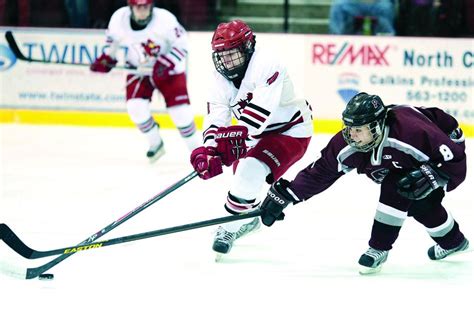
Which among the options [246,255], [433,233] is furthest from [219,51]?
[433,233]

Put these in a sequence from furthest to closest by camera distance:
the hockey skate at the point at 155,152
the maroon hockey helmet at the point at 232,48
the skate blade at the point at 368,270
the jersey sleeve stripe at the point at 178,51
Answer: the hockey skate at the point at 155,152 → the jersey sleeve stripe at the point at 178,51 → the maroon hockey helmet at the point at 232,48 → the skate blade at the point at 368,270

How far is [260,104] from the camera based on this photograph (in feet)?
11.6

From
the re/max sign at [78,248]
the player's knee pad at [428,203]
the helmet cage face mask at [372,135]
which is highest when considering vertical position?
the helmet cage face mask at [372,135]

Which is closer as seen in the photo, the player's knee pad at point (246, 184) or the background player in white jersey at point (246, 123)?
the background player in white jersey at point (246, 123)

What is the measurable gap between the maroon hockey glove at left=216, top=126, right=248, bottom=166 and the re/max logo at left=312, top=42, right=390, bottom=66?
149 inches

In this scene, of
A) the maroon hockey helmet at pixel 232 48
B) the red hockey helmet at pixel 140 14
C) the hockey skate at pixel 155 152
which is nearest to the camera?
the maroon hockey helmet at pixel 232 48

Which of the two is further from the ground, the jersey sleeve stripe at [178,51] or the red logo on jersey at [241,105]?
the red logo on jersey at [241,105]

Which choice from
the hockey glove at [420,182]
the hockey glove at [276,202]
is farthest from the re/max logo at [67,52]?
the hockey glove at [420,182]

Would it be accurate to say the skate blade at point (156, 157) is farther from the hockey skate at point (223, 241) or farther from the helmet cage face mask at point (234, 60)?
the helmet cage face mask at point (234, 60)

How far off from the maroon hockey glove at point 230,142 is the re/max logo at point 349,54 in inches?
149

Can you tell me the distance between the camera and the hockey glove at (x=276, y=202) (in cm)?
331

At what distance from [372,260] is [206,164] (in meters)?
0.71

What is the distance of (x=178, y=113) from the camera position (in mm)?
5992

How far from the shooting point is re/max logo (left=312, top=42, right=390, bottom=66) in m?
7.09
